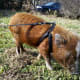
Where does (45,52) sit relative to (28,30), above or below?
below

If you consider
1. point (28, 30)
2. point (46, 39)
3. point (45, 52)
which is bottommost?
point (45, 52)

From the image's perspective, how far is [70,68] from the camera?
311cm

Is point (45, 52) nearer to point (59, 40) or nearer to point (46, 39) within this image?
point (46, 39)

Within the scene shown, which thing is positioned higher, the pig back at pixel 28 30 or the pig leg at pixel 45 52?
the pig back at pixel 28 30

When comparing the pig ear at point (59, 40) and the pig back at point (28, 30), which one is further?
the pig back at point (28, 30)

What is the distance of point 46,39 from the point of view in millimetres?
3145

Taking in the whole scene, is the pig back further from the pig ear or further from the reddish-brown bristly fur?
the pig ear

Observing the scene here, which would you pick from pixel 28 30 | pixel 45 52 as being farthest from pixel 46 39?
pixel 28 30

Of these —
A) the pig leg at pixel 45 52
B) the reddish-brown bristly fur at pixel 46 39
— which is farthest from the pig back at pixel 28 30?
the pig leg at pixel 45 52

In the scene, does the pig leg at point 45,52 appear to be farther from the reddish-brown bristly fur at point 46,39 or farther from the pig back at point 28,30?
the pig back at point 28,30

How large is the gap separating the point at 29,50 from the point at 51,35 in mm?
Answer: 1338

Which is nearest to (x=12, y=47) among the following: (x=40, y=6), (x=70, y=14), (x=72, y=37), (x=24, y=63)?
(x=24, y=63)

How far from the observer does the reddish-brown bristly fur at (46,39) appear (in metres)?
2.89

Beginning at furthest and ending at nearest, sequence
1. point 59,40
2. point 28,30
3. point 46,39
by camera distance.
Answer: point 28,30
point 46,39
point 59,40
